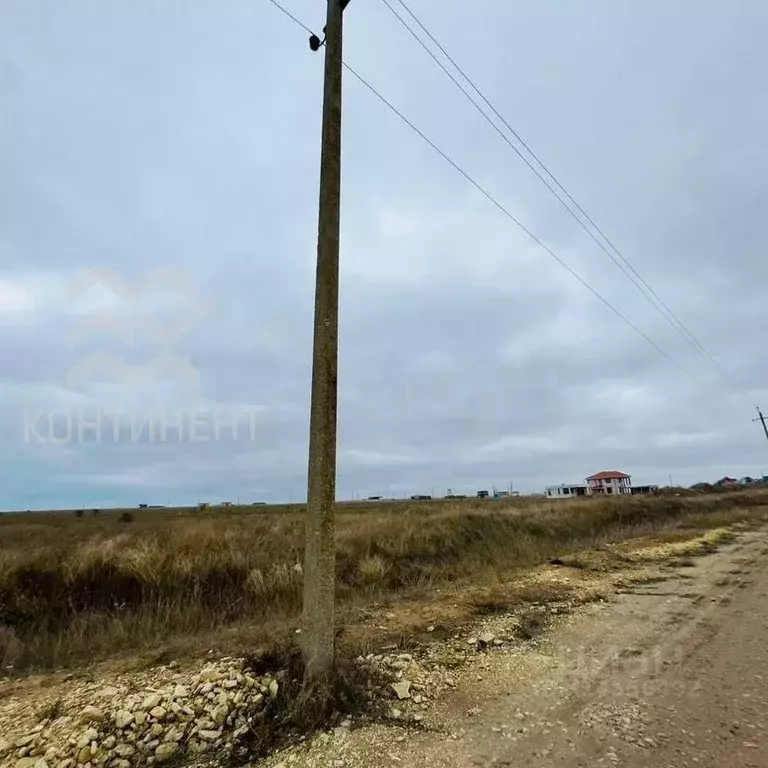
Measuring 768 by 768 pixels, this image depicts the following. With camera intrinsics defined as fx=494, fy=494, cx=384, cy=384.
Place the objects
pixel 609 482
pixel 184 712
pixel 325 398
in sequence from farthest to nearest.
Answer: pixel 609 482 < pixel 325 398 < pixel 184 712

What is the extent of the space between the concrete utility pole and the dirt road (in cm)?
90

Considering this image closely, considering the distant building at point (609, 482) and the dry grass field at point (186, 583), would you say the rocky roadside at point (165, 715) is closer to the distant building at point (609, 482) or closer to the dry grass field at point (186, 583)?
the dry grass field at point (186, 583)

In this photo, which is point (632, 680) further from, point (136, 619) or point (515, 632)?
point (136, 619)

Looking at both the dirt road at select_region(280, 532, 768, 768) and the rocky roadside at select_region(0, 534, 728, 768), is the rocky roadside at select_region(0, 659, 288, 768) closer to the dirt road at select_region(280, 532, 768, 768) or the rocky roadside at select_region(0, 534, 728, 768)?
the rocky roadside at select_region(0, 534, 728, 768)

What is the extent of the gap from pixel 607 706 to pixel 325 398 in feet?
12.5

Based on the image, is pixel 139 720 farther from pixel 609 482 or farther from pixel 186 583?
pixel 609 482

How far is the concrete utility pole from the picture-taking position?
4547 millimetres

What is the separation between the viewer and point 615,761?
141 inches

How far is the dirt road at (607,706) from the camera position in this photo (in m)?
3.67

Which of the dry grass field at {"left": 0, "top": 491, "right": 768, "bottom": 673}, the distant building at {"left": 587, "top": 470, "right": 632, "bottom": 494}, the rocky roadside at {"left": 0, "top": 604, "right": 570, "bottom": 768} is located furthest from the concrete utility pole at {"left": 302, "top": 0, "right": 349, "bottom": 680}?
the distant building at {"left": 587, "top": 470, "right": 632, "bottom": 494}

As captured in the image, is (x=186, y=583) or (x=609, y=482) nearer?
(x=186, y=583)

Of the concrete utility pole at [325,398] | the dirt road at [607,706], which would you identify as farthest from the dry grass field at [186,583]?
the dirt road at [607,706]

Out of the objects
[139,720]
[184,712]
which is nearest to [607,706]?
[184,712]

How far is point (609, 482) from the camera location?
107938mm
